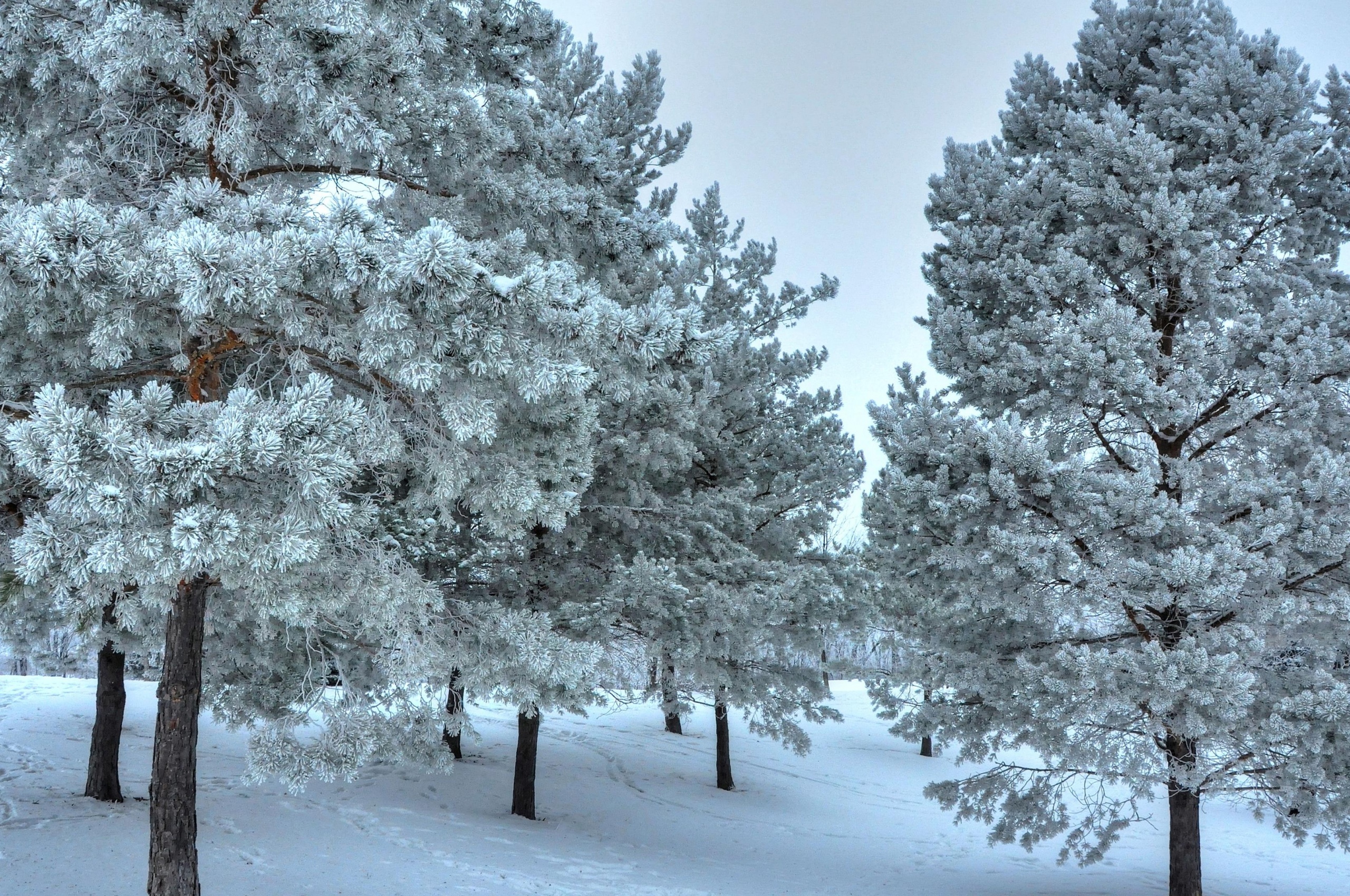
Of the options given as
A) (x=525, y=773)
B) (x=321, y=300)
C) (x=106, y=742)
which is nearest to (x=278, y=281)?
(x=321, y=300)

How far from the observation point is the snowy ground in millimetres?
7648

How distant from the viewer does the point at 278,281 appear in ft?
13.1

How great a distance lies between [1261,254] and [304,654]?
30.4ft

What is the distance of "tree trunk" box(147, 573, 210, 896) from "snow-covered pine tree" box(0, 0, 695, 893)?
0.02 meters

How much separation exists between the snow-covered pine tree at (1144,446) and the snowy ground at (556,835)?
10.7 feet

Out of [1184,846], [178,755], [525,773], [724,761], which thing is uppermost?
[178,755]

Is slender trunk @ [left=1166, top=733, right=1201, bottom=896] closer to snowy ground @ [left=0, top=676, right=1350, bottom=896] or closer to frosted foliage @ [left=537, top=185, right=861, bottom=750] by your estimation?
snowy ground @ [left=0, top=676, right=1350, bottom=896]

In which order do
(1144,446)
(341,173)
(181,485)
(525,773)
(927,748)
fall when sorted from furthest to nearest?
1. (927,748)
2. (525,773)
3. (1144,446)
4. (341,173)
5. (181,485)

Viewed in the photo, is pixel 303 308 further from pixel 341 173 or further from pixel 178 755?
pixel 178 755

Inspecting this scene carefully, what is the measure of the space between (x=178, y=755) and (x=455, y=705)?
13.2ft

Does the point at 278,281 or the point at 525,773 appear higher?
the point at 278,281

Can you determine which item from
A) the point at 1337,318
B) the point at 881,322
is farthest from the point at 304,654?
the point at 881,322

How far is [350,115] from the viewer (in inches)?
182

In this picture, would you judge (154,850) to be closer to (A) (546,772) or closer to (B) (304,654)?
(B) (304,654)
